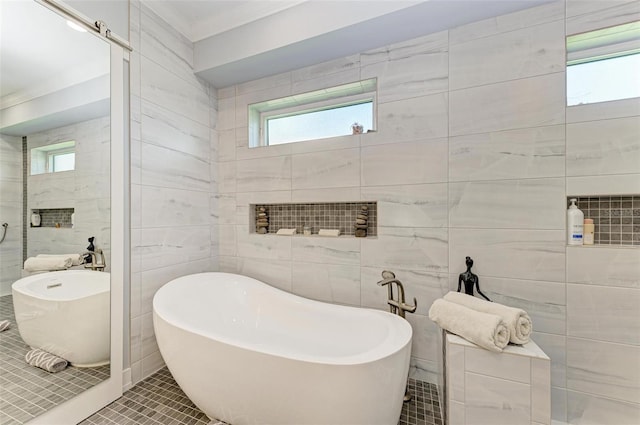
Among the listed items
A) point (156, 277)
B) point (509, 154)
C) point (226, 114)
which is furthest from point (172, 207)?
point (509, 154)

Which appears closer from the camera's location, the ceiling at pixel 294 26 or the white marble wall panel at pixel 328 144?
the ceiling at pixel 294 26

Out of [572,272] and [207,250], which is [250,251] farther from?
[572,272]

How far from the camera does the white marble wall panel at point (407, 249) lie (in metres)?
1.76

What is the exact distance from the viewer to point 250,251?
2389mm

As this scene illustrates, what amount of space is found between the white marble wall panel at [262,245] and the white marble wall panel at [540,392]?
1642 millimetres

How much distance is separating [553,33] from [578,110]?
1.56ft

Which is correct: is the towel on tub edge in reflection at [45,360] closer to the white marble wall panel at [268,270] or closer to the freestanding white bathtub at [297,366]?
the freestanding white bathtub at [297,366]

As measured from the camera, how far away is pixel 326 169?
6.87 ft

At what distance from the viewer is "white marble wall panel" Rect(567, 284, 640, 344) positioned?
1362 mm

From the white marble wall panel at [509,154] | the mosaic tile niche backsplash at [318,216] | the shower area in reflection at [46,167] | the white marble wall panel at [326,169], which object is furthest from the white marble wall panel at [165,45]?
the white marble wall panel at [509,154]

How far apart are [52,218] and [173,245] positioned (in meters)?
0.78

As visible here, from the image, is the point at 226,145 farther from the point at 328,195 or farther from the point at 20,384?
the point at 20,384

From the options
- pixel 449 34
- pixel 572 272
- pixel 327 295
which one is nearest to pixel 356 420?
pixel 327 295

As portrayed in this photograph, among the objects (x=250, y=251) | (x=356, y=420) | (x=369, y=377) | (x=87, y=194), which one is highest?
(x=87, y=194)
